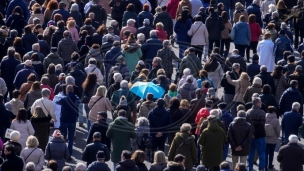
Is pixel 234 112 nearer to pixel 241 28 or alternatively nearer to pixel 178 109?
pixel 178 109

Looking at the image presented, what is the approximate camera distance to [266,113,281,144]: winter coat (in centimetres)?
2343

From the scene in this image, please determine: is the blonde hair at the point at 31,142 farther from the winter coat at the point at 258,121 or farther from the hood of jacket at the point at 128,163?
the winter coat at the point at 258,121

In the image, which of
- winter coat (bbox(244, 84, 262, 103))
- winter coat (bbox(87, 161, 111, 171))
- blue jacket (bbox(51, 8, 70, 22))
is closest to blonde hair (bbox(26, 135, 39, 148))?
winter coat (bbox(87, 161, 111, 171))

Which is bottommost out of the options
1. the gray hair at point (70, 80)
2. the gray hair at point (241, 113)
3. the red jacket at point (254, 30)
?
the gray hair at point (241, 113)

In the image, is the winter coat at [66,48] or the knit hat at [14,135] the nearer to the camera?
the knit hat at [14,135]

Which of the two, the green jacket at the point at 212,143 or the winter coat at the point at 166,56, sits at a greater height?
the winter coat at the point at 166,56

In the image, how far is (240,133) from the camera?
22562mm

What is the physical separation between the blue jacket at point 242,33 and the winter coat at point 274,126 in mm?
6913

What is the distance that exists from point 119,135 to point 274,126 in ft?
10.8

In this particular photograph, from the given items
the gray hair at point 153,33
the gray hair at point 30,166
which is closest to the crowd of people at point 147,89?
the gray hair at point 30,166

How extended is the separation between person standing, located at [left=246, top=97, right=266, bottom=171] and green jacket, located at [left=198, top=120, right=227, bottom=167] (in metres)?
0.96

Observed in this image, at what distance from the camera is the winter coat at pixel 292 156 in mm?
21969

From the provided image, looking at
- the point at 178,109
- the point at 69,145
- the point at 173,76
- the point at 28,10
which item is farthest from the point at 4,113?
the point at 28,10

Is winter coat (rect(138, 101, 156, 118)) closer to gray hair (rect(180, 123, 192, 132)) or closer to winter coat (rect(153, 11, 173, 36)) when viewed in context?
gray hair (rect(180, 123, 192, 132))
